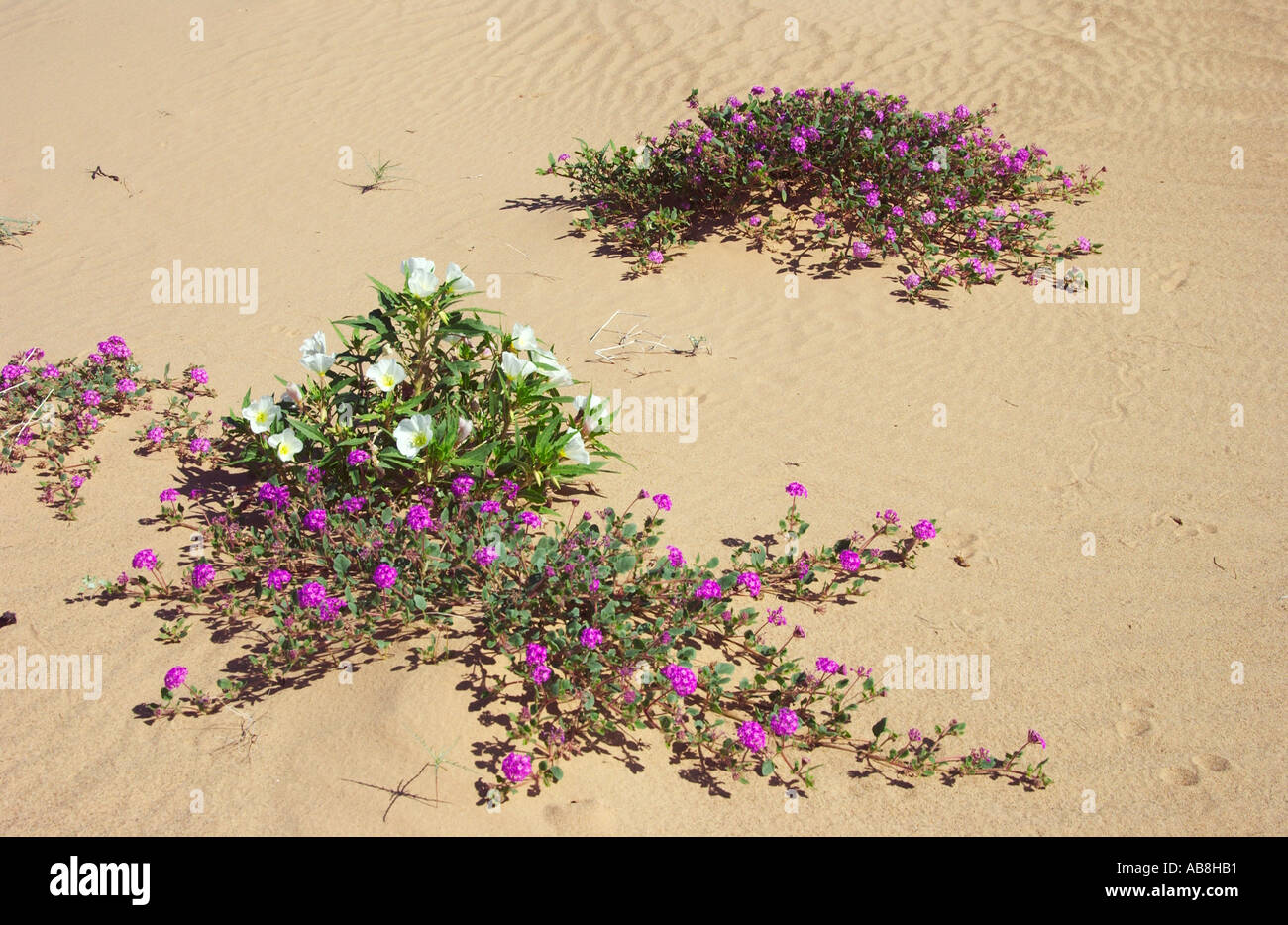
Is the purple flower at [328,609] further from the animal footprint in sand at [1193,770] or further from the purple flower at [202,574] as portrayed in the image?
the animal footprint in sand at [1193,770]

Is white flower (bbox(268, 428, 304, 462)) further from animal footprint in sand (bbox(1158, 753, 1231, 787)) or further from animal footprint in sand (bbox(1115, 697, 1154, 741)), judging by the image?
animal footprint in sand (bbox(1158, 753, 1231, 787))

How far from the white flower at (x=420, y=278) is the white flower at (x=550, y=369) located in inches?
22.0

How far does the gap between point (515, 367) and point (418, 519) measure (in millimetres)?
763

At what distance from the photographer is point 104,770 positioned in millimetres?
2723

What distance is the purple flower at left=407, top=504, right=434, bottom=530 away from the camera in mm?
3168

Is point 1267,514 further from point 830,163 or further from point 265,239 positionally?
point 265,239

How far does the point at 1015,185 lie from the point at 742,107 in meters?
2.13

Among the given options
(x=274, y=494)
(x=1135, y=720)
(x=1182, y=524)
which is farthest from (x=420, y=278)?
(x=1182, y=524)

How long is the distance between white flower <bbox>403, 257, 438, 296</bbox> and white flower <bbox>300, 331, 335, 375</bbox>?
0.53 m

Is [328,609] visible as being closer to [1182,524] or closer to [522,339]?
[522,339]

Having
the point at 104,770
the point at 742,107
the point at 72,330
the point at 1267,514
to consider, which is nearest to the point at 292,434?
the point at 104,770

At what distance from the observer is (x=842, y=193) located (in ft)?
20.3

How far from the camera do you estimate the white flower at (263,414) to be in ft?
11.8

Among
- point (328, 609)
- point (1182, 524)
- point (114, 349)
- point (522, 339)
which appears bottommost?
point (328, 609)
